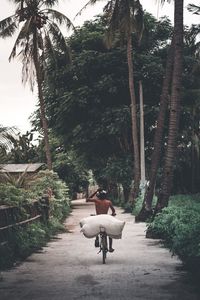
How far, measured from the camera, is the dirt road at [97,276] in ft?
27.3

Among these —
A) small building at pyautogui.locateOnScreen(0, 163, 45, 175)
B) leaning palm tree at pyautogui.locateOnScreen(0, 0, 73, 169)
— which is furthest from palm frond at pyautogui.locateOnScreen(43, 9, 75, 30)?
small building at pyautogui.locateOnScreen(0, 163, 45, 175)

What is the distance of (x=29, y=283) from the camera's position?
31.4 feet

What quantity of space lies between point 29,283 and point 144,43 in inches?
1190

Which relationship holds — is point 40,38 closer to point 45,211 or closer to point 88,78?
point 88,78

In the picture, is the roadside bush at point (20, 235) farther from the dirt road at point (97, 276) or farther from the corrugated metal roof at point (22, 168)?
the corrugated metal roof at point (22, 168)

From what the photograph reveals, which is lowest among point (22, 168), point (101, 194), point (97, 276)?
point (97, 276)

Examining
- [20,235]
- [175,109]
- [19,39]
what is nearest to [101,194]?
[20,235]

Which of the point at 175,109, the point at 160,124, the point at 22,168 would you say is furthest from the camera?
the point at 22,168

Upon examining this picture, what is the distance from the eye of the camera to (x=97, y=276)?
10062mm

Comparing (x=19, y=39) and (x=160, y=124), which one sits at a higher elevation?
(x=19, y=39)

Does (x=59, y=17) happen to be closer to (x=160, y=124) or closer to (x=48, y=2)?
(x=48, y=2)

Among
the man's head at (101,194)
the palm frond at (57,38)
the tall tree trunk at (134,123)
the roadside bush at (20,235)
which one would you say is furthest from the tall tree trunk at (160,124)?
the tall tree trunk at (134,123)

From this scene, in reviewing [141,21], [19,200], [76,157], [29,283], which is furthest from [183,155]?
[29,283]

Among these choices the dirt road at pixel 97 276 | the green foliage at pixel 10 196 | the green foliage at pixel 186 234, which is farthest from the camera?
the green foliage at pixel 10 196
